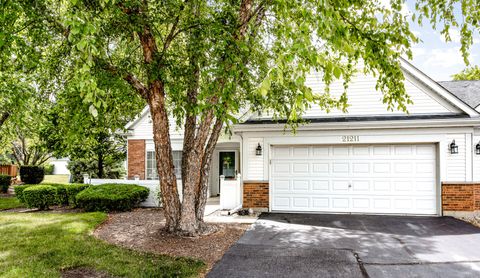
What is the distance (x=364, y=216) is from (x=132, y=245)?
7.28 m

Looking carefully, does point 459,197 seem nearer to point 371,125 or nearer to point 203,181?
→ point 371,125

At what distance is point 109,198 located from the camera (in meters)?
11.6

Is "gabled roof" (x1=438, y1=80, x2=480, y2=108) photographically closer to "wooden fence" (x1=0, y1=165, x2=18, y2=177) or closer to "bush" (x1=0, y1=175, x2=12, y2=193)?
"bush" (x1=0, y1=175, x2=12, y2=193)

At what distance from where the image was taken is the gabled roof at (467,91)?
11887 mm

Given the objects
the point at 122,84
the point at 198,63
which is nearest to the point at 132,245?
the point at 122,84

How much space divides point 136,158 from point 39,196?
15.0 ft

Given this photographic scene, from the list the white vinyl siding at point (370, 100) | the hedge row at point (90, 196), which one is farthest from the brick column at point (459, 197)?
the hedge row at point (90, 196)

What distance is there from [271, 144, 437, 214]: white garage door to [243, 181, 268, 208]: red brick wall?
315mm

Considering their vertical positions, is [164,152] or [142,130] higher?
[142,130]

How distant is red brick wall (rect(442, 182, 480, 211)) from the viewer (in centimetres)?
1028

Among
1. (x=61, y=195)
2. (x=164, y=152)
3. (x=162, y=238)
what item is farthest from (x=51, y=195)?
(x=164, y=152)

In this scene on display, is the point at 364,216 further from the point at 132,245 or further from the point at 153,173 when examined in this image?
the point at 153,173

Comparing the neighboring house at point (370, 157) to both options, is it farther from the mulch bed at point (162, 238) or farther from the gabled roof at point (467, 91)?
the mulch bed at point (162, 238)

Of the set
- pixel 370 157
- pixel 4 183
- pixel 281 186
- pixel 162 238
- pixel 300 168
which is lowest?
pixel 162 238
